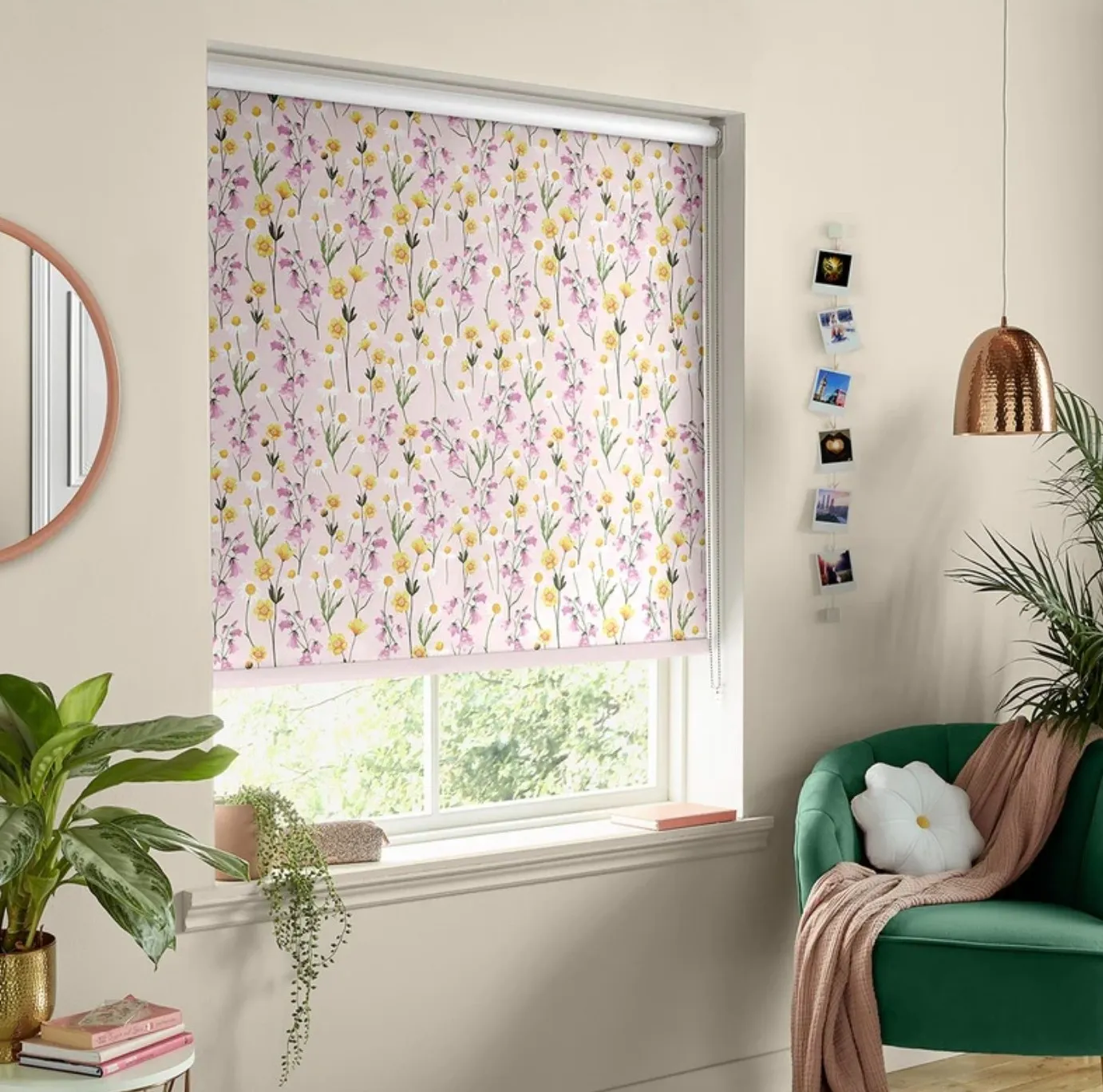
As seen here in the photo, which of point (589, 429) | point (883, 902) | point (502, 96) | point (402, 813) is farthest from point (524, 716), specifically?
point (502, 96)

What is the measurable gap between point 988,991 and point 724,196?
183cm

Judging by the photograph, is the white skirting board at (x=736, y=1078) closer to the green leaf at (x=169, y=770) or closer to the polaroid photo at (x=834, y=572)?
the polaroid photo at (x=834, y=572)

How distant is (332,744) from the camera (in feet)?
10.4

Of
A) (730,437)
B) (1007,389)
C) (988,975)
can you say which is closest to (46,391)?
(730,437)

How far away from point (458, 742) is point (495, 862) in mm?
336

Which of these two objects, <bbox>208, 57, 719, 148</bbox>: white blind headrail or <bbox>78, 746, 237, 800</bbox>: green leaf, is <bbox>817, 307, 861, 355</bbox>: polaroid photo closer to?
<bbox>208, 57, 719, 148</bbox>: white blind headrail

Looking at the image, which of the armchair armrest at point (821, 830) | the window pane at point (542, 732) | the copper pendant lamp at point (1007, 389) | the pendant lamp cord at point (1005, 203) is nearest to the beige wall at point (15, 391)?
the window pane at point (542, 732)

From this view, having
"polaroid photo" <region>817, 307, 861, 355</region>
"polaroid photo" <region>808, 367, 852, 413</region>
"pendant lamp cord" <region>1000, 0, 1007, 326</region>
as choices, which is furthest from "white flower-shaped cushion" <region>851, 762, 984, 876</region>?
"pendant lamp cord" <region>1000, 0, 1007, 326</region>

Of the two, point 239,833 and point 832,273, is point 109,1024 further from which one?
point 832,273

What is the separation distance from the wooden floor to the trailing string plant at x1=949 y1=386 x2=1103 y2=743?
87cm

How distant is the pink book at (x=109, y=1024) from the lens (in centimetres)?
223

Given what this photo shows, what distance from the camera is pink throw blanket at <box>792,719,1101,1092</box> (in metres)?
2.89

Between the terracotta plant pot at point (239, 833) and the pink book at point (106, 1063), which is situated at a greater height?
the terracotta plant pot at point (239, 833)

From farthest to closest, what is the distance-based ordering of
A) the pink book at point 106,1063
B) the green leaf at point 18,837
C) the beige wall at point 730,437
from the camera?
the beige wall at point 730,437, the pink book at point 106,1063, the green leaf at point 18,837
